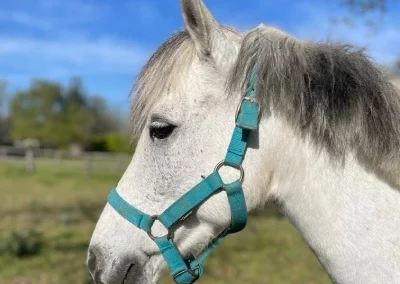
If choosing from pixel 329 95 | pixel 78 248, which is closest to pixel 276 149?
pixel 329 95

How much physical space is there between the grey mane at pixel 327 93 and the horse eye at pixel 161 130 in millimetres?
301

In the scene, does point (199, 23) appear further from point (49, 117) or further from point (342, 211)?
point (49, 117)

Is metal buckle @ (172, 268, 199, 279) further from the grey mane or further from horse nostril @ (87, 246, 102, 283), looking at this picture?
the grey mane

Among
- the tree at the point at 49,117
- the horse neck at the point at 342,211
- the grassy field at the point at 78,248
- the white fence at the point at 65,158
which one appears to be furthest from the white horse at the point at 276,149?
the tree at the point at 49,117

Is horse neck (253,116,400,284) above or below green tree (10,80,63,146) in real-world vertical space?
above

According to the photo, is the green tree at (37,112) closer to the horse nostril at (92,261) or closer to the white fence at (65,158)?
the white fence at (65,158)

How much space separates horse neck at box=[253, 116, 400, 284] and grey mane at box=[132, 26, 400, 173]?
78 millimetres

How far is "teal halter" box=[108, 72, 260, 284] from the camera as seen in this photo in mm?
1703

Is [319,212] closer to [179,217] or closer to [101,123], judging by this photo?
[179,217]

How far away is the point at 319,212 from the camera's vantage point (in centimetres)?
167

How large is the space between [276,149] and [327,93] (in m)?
0.30

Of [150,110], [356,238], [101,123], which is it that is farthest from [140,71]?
[101,123]

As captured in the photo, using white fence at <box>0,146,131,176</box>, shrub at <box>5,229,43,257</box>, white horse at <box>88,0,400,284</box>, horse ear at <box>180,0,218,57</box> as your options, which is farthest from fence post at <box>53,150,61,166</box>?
horse ear at <box>180,0,218,57</box>

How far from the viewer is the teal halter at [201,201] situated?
170 cm
